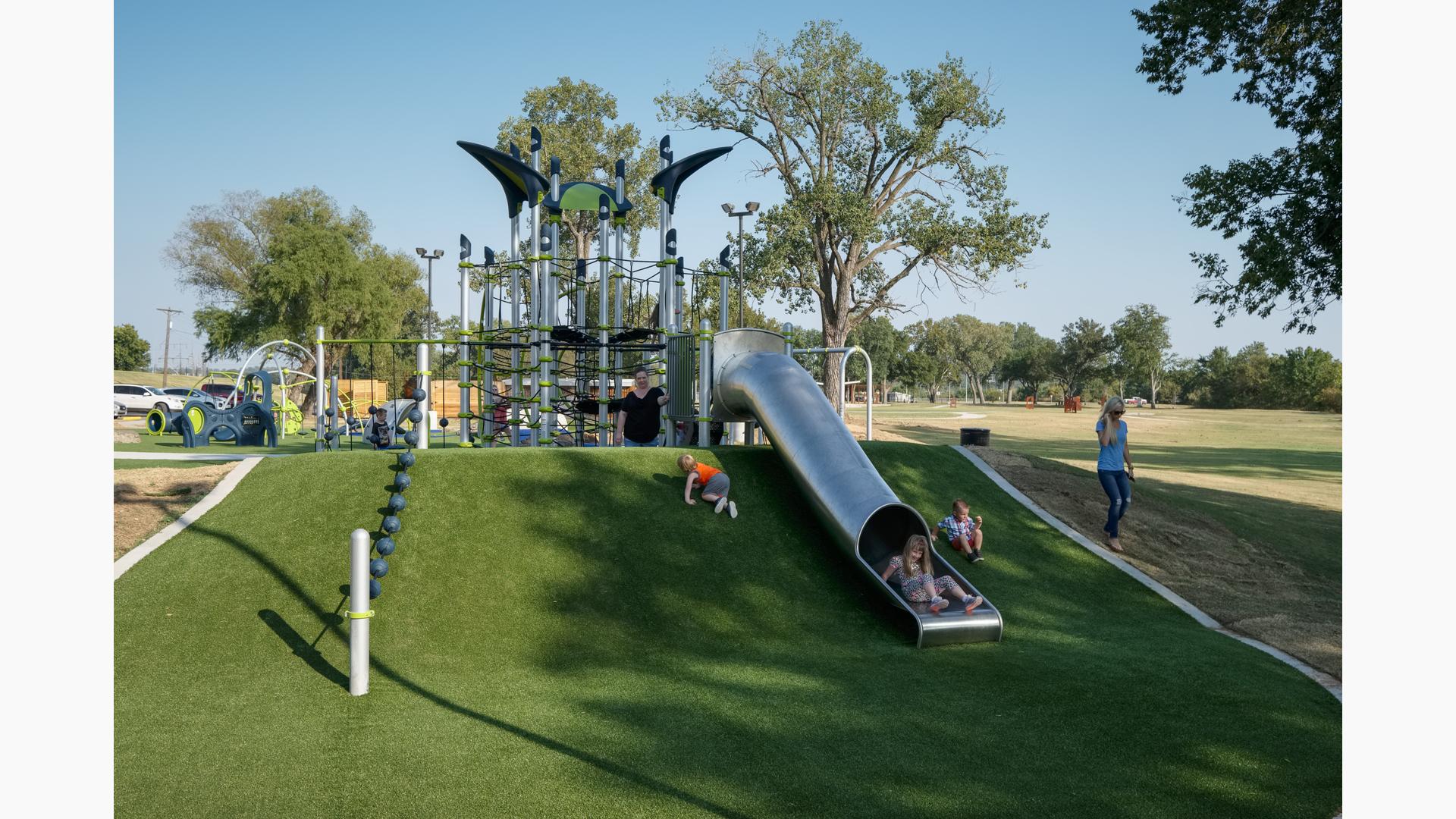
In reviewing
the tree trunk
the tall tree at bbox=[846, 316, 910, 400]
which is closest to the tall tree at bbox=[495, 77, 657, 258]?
the tree trunk

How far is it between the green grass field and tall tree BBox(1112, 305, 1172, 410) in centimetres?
1644

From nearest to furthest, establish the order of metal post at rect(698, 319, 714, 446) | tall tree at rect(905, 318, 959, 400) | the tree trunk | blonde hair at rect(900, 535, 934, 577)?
blonde hair at rect(900, 535, 934, 577)
metal post at rect(698, 319, 714, 446)
the tree trunk
tall tree at rect(905, 318, 959, 400)

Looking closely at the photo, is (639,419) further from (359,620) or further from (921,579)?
(359,620)

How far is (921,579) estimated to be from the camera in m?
9.03

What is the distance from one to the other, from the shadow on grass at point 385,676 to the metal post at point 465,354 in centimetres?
498

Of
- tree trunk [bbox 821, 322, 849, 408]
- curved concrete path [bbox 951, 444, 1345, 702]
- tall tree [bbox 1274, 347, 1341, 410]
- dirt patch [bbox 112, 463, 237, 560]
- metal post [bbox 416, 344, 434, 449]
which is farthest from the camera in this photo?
tall tree [bbox 1274, 347, 1341, 410]

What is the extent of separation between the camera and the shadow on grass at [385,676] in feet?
17.0

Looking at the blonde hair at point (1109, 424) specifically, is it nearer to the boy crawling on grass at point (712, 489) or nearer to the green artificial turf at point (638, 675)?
the green artificial turf at point (638, 675)

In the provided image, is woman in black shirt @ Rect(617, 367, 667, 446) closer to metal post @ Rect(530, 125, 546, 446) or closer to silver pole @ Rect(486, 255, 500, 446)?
metal post @ Rect(530, 125, 546, 446)

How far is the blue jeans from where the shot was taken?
12.0m

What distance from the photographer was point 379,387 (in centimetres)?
A: 5184

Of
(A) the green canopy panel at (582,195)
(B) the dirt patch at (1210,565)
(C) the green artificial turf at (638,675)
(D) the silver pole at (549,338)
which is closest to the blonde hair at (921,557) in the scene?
(C) the green artificial turf at (638,675)

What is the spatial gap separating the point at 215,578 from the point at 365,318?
126 ft

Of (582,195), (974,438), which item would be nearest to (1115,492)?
(974,438)
